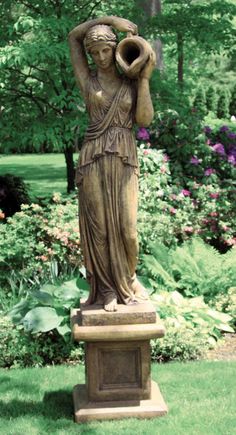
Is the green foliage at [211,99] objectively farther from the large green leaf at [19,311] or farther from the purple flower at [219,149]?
the large green leaf at [19,311]

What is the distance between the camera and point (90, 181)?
15.6ft

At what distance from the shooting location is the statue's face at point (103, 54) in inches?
182

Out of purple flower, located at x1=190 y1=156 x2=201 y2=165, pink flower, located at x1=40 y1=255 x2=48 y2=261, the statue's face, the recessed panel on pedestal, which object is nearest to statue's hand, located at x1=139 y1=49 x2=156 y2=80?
the statue's face

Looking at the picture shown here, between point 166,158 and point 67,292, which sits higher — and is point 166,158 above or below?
above

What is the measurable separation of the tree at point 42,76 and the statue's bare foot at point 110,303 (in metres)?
4.26

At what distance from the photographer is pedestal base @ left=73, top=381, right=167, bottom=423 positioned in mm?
4883

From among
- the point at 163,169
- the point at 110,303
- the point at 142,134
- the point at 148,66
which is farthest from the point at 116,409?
the point at 142,134

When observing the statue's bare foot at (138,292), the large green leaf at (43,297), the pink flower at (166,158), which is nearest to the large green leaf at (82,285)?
the large green leaf at (43,297)

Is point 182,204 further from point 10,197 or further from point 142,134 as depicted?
point 10,197

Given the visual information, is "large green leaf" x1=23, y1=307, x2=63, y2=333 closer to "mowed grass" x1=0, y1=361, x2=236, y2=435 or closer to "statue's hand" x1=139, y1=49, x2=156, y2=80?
"mowed grass" x1=0, y1=361, x2=236, y2=435

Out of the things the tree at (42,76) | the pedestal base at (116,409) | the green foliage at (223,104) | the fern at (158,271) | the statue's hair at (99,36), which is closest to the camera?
the statue's hair at (99,36)

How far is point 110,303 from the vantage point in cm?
484

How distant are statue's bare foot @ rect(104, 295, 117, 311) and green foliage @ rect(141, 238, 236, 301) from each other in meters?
2.36

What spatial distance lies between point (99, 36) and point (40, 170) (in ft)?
57.0
